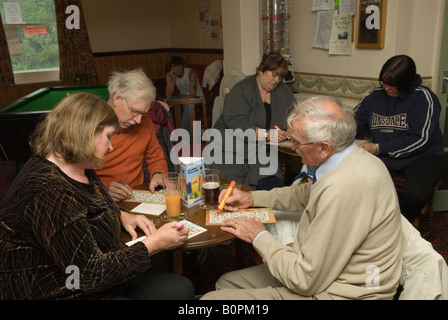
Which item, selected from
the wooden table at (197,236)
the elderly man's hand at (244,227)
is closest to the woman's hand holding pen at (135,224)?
the wooden table at (197,236)

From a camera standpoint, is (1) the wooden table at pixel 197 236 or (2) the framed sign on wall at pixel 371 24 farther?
(2) the framed sign on wall at pixel 371 24

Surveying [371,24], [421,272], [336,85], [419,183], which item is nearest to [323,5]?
[371,24]

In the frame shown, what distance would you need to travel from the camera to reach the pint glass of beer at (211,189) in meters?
1.74

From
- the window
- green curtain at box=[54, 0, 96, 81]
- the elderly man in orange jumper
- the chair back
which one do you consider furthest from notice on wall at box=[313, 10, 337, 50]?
the window

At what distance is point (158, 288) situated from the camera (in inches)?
59.9

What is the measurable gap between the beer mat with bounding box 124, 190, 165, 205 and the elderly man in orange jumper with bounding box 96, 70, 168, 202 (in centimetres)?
4

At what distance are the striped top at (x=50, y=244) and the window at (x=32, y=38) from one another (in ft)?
18.9

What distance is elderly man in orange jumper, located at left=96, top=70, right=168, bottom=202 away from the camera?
2064 mm

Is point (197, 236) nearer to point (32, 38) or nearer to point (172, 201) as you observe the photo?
point (172, 201)

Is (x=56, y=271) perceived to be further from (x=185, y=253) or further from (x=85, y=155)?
(x=185, y=253)

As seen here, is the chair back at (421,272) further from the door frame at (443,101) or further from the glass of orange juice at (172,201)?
the door frame at (443,101)

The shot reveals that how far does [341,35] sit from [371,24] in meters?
0.34

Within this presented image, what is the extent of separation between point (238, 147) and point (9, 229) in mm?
1872
